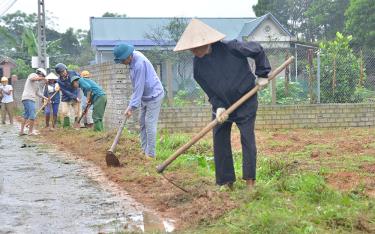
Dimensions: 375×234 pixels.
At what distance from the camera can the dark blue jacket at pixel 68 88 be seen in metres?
12.7

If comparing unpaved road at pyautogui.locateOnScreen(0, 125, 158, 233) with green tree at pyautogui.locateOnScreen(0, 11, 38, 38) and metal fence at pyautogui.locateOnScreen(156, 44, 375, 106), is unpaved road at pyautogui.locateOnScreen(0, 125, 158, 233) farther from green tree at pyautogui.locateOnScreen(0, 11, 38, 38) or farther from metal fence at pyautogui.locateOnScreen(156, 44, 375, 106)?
green tree at pyautogui.locateOnScreen(0, 11, 38, 38)

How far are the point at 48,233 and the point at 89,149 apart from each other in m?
5.27

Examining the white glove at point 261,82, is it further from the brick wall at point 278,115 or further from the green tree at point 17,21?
the green tree at point 17,21

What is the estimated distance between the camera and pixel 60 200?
591 centimetres

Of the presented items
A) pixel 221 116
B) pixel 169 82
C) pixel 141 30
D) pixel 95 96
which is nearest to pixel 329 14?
pixel 141 30

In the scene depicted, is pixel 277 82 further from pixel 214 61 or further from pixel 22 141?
pixel 214 61

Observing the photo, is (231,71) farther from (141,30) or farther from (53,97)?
(141,30)

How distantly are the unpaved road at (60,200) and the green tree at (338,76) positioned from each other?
6.97 m

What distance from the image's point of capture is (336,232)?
391cm

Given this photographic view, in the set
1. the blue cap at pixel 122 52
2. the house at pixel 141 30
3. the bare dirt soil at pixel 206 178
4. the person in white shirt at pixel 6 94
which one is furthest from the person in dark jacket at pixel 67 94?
the house at pixel 141 30

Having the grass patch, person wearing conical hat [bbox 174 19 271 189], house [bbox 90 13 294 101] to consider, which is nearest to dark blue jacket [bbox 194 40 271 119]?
person wearing conical hat [bbox 174 19 271 189]

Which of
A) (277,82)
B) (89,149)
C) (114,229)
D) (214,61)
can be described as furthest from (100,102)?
(114,229)

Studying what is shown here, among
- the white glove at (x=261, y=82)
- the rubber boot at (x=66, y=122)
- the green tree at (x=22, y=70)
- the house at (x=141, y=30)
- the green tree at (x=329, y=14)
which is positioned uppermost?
the green tree at (x=329, y=14)

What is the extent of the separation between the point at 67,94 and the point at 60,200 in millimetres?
7372
